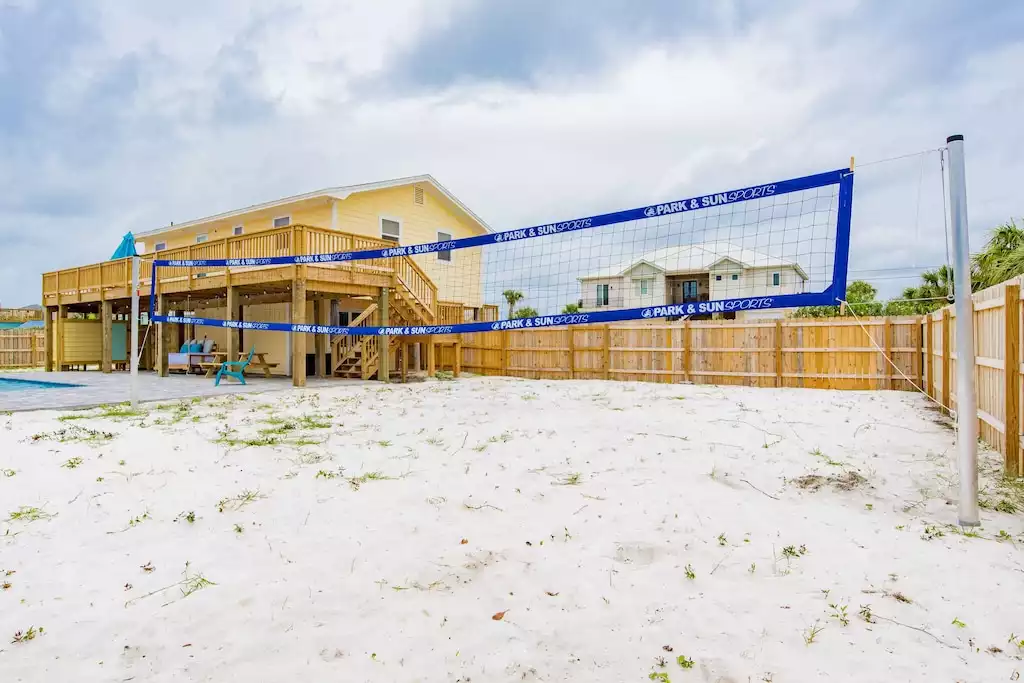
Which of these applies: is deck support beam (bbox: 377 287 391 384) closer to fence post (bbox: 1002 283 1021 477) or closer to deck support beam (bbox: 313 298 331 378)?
deck support beam (bbox: 313 298 331 378)

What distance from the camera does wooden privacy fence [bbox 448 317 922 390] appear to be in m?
13.1

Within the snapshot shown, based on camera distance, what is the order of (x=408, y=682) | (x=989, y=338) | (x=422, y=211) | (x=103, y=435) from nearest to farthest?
(x=408, y=682), (x=989, y=338), (x=103, y=435), (x=422, y=211)

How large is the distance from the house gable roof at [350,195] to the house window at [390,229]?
42.0 inches

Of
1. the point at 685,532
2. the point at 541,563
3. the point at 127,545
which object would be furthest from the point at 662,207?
the point at 127,545

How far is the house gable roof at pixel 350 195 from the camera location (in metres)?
16.2

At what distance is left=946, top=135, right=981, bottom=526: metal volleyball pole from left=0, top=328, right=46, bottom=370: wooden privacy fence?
30692mm

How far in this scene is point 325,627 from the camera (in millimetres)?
2600

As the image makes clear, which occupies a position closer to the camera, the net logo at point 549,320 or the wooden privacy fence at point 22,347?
the net logo at point 549,320

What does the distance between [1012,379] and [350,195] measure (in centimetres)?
1557

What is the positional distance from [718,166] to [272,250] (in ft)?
157

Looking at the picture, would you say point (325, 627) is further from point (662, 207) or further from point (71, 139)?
point (71, 139)

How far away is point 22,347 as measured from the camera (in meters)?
24.8

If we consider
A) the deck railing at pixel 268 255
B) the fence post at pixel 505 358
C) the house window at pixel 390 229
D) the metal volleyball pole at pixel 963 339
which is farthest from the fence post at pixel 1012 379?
the house window at pixel 390 229

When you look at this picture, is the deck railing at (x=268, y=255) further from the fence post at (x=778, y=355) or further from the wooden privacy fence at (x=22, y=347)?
the fence post at (x=778, y=355)
